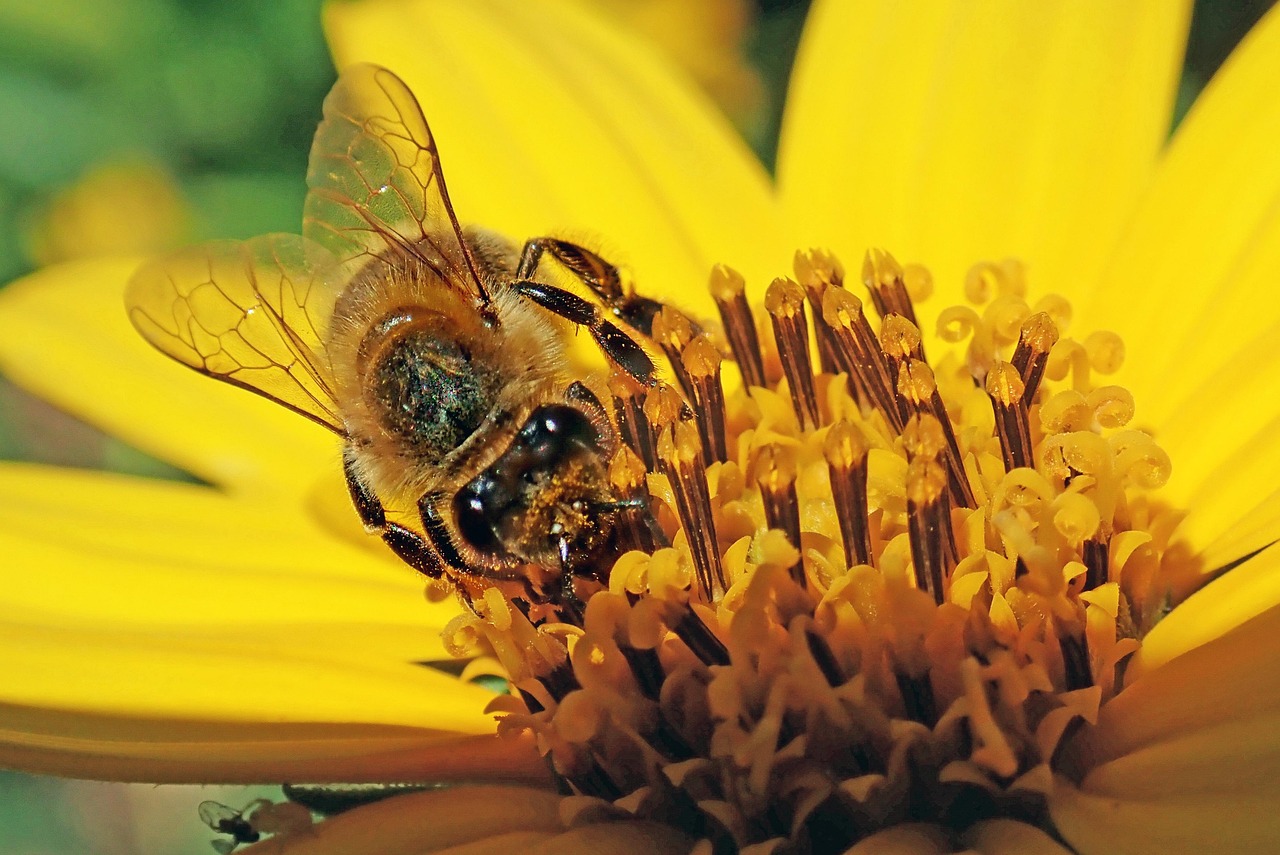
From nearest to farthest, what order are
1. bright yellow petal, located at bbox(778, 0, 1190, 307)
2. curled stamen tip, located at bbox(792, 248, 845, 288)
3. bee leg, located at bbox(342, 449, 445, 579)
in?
bee leg, located at bbox(342, 449, 445, 579)
curled stamen tip, located at bbox(792, 248, 845, 288)
bright yellow petal, located at bbox(778, 0, 1190, 307)

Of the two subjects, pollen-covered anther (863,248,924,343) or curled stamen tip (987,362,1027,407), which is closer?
curled stamen tip (987,362,1027,407)

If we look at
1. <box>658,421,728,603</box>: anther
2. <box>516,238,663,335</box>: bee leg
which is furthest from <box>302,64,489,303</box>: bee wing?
<box>658,421,728,603</box>: anther

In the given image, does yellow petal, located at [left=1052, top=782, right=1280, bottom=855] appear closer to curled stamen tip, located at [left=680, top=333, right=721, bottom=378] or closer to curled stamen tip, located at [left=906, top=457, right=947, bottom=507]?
curled stamen tip, located at [left=906, top=457, right=947, bottom=507]

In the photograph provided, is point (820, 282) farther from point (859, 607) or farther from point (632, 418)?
point (859, 607)

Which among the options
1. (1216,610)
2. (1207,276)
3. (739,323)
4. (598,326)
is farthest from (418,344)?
(1207,276)

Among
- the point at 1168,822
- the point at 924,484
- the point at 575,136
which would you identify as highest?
the point at 575,136

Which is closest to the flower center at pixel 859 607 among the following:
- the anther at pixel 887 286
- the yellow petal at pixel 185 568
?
the anther at pixel 887 286

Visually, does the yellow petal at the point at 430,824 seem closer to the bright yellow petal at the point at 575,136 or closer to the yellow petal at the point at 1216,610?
the yellow petal at the point at 1216,610
